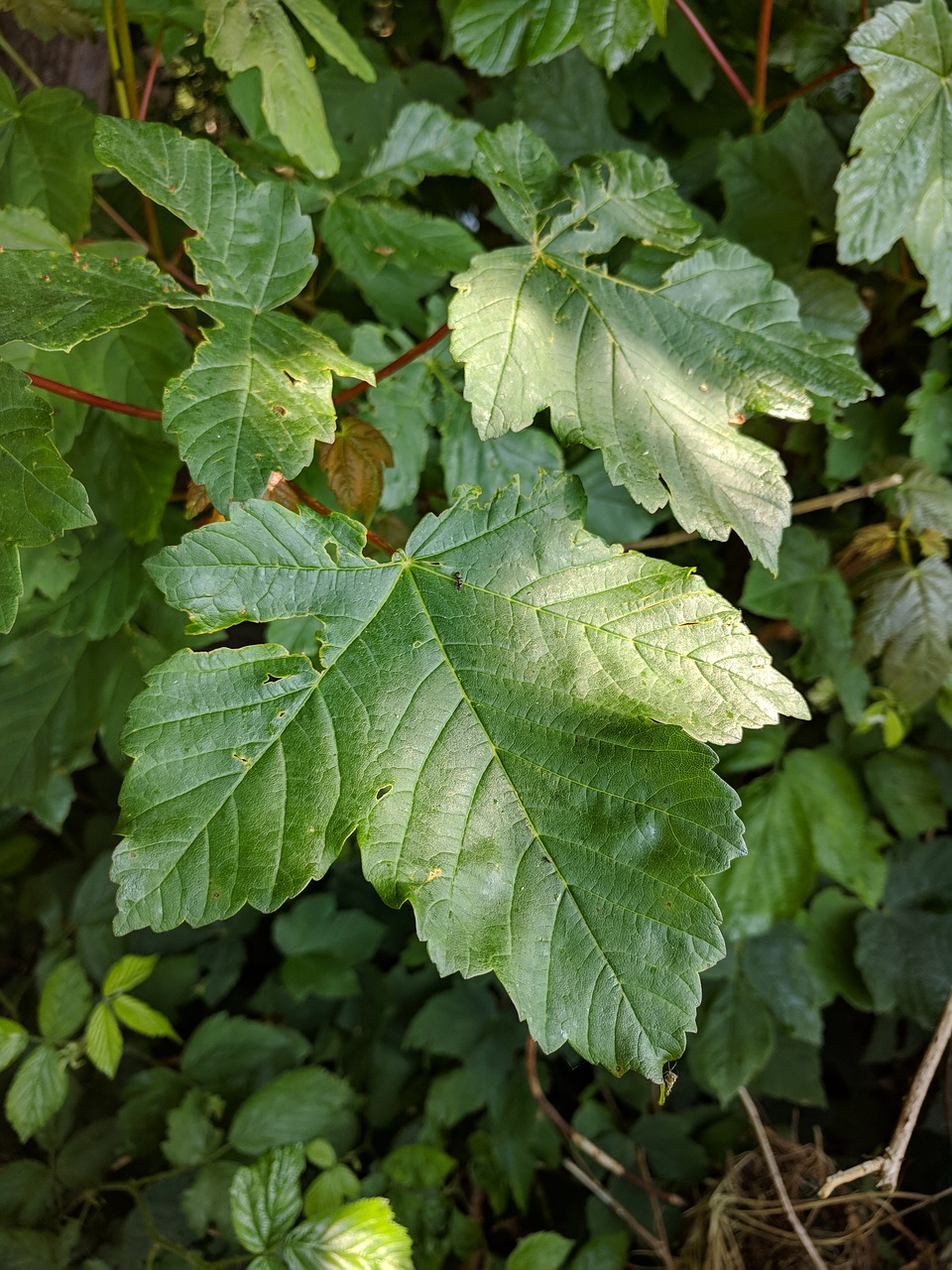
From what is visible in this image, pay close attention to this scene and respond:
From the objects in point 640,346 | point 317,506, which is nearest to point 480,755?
point 317,506

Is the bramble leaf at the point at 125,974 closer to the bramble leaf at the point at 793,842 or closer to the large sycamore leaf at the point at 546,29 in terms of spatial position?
the bramble leaf at the point at 793,842

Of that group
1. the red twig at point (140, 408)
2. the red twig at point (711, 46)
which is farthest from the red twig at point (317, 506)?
the red twig at point (711, 46)

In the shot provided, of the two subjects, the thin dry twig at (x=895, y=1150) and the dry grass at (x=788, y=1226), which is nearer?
the thin dry twig at (x=895, y=1150)

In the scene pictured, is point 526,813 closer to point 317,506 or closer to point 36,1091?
point 317,506

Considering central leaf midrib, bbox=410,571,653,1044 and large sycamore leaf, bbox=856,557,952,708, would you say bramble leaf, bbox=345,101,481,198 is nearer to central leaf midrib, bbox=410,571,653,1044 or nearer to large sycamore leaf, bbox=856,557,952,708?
central leaf midrib, bbox=410,571,653,1044

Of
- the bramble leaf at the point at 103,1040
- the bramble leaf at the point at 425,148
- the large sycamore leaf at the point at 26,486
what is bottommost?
the bramble leaf at the point at 103,1040

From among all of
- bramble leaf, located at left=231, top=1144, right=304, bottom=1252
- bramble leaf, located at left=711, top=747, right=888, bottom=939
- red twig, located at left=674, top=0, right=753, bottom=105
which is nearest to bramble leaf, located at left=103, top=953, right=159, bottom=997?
bramble leaf, located at left=231, top=1144, right=304, bottom=1252
